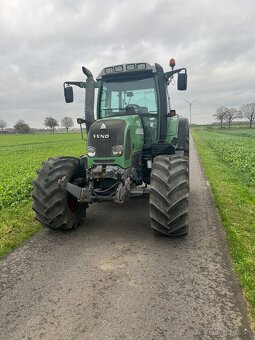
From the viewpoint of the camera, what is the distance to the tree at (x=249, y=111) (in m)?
107

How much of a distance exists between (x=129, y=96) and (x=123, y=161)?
1899mm

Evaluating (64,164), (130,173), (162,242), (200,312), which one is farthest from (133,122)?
(200,312)

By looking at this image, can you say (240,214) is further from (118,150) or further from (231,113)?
(231,113)

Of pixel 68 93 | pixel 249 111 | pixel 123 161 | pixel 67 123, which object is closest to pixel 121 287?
pixel 123 161

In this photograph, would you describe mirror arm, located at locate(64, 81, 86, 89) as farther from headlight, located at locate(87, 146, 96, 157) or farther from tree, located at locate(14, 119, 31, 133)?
tree, located at locate(14, 119, 31, 133)

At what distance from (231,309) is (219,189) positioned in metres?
6.46

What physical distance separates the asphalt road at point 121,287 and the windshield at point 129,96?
2.59 meters

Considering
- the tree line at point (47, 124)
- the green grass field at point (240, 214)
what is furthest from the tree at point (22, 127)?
the green grass field at point (240, 214)

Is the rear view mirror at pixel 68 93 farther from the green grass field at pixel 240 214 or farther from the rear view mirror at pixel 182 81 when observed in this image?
the green grass field at pixel 240 214

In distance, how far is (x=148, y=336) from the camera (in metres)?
3.17

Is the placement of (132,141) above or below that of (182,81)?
below

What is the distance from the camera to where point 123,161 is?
19.7 ft

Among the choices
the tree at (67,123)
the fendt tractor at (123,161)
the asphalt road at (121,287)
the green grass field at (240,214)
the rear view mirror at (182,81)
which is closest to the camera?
the asphalt road at (121,287)

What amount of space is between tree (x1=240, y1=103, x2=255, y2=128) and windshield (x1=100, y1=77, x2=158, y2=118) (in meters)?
108
